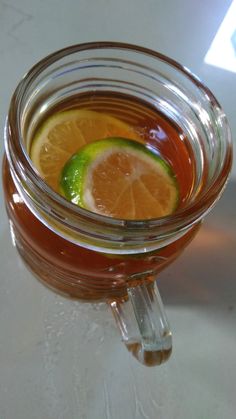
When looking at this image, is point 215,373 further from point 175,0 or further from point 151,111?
point 175,0

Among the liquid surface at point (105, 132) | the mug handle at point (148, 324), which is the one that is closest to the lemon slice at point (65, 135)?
the liquid surface at point (105, 132)

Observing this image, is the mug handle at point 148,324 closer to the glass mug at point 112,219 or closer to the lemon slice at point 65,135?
the glass mug at point 112,219

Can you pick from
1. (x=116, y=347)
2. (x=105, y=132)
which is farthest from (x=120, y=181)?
(x=116, y=347)

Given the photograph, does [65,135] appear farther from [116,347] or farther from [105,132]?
[116,347]

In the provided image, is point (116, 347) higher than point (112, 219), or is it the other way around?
point (112, 219)

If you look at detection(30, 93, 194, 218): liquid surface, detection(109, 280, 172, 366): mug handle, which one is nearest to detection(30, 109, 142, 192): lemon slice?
detection(30, 93, 194, 218): liquid surface

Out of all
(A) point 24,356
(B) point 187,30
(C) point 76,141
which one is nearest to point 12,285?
(A) point 24,356
